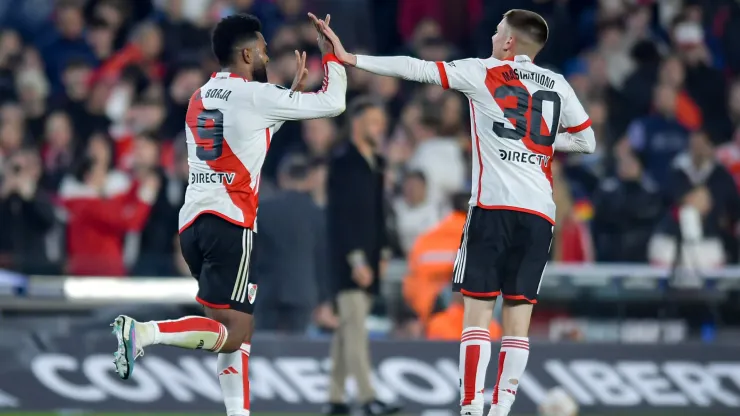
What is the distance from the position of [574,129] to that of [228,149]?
220cm

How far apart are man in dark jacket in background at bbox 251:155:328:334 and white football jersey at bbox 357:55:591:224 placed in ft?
14.9

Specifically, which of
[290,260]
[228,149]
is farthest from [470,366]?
[290,260]

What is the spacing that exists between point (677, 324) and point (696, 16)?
580 cm

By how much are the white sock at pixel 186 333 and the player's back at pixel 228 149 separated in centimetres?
67

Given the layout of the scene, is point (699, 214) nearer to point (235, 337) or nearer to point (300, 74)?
point (300, 74)

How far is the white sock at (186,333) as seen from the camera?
9180 millimetres

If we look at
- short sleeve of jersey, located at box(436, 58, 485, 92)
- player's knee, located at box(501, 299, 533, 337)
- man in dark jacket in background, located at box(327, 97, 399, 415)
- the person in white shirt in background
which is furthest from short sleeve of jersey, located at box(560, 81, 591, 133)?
the person in white shirt in background

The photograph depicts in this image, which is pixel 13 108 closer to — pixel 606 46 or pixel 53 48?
pixel 53 48

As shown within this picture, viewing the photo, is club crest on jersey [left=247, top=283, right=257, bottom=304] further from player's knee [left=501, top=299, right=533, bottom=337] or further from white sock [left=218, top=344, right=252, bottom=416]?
player's knee [left=501, top=299, right=533, bottom=337]

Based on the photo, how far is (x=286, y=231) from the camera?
46.8 ft

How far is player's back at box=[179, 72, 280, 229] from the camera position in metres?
9.55

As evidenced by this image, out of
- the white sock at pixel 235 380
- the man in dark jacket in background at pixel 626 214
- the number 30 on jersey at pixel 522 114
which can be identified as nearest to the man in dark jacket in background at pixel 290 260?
the man in dark jacket in background at pixel 626 214

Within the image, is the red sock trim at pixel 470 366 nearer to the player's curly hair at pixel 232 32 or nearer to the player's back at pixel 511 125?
the player's back at pixel 511 125

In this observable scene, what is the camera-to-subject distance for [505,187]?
970 centimetres
